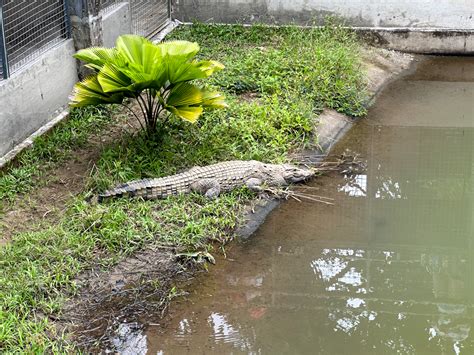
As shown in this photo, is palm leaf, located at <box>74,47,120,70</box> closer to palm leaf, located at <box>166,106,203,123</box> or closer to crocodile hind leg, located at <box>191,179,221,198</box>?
palm leaf, located at <box>166,106,203,123</box>

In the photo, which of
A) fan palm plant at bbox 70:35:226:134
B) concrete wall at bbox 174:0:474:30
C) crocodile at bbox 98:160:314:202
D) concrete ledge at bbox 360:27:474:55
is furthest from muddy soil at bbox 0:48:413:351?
concrete ledge at bbox 360:27:474:55

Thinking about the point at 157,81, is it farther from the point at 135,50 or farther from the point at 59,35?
the point at 59,35

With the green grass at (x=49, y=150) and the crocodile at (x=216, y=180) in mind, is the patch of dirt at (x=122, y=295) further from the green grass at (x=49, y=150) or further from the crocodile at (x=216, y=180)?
the green grass at (x=49, y=150)

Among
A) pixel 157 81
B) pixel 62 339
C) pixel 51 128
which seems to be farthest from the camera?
pixel 51 128

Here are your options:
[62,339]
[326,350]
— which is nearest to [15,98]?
[62,339]

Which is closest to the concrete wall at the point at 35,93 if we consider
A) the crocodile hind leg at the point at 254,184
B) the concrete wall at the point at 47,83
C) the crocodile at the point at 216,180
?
the concrete wall at the point at 47,83

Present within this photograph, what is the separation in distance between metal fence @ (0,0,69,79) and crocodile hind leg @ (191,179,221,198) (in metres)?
1.89

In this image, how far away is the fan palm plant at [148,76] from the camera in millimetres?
6113

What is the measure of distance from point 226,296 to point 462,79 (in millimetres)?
5822

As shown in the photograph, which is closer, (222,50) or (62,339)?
(62,339)

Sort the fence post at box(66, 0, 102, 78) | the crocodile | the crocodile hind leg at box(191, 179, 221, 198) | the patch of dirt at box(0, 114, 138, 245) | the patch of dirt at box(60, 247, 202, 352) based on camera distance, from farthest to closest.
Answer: the fence post at box(66, 0, 102, 78)
the crocodile hind leg at box(191, 179, 221, 198)
the crocodile
the patch of dirt at box(0, 114, 138, 245)
the patch of dirt at box(60, 247, 202, 352)

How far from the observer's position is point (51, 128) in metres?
6.83

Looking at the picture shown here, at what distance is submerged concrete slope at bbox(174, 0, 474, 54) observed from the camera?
10.0 meters

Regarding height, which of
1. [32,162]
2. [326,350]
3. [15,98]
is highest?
[15,98]
